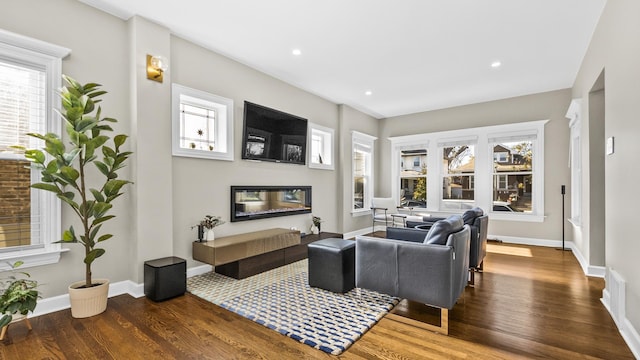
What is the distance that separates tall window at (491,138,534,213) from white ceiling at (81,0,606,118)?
1.23 m

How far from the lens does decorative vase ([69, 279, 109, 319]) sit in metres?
2.64

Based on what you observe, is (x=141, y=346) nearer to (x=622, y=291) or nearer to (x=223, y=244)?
(x=223, y=244)

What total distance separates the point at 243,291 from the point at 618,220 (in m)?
3.55

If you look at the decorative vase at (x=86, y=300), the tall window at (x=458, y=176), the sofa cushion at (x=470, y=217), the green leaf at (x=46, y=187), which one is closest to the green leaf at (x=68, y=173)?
the green leaf at (x=46, y=187)

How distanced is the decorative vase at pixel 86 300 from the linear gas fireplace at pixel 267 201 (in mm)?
1744

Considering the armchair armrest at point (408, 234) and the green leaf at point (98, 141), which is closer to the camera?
the green leaf at point (98, 141)

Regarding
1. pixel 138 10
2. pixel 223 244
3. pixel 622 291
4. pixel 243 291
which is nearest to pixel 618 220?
pixel 622 291

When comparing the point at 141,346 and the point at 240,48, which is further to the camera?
the point at 240,48

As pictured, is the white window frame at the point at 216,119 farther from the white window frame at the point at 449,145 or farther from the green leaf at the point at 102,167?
the white window frame at the point at 449,145

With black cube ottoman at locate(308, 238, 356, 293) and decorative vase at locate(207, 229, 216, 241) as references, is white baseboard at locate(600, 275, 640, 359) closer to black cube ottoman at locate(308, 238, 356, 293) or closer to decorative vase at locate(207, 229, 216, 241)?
black cube ottoman at locate(308, 238, 356, 293)

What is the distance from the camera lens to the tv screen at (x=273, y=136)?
4.46 metres

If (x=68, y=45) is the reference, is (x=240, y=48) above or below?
above

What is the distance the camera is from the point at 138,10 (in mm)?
3139

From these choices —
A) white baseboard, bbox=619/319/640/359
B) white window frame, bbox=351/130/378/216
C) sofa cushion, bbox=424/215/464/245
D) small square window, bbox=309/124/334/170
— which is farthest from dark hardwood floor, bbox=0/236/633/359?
white window frame, bbox=351/130/378/216
